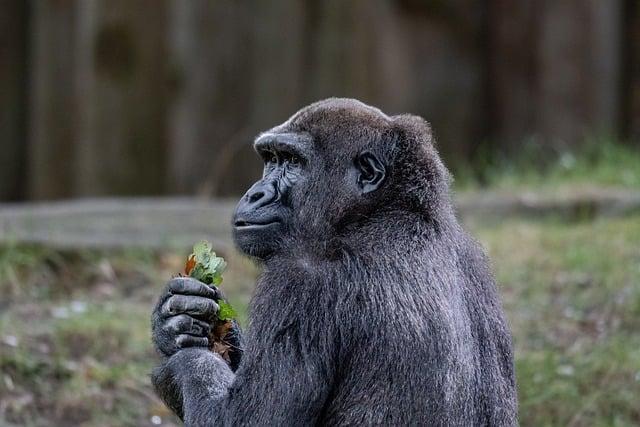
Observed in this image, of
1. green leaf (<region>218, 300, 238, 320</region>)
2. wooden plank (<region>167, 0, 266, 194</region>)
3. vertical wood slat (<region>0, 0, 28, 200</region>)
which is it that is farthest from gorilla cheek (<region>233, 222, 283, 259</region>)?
vertical wood slat (<region>0, 0, 28, 200</region>)

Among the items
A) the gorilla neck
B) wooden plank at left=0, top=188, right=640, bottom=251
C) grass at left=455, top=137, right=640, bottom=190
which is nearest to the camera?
the gorilla neck

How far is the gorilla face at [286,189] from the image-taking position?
14.9 ft

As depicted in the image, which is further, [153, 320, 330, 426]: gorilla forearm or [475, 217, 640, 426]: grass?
[475, 217, 640, 426]: grass

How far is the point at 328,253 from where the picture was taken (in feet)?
14.5

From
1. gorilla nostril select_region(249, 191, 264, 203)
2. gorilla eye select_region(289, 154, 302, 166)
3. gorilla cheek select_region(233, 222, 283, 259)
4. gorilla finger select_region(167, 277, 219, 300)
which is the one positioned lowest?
gorilla finger select_region(167, 277, 219, 300)

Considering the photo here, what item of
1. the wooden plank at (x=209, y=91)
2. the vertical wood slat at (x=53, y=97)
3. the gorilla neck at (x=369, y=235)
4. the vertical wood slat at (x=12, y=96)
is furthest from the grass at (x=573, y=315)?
the vertical wood slat at (x=12, y=96)

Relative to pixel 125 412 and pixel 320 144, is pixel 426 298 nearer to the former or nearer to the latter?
pixel 320 144

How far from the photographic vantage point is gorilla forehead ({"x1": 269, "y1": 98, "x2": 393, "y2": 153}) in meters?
4.60

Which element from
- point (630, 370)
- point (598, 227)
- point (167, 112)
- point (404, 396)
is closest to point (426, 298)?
point (404, 396)

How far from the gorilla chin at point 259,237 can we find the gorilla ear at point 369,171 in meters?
0.36

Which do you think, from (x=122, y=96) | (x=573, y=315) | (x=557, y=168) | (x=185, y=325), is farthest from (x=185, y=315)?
(x=122, y=96)

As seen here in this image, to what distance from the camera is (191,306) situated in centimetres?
449

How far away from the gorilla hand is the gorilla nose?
1.17ft

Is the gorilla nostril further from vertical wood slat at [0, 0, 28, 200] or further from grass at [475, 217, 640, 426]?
vertical wood slat at [0, 0, 28, 200]
